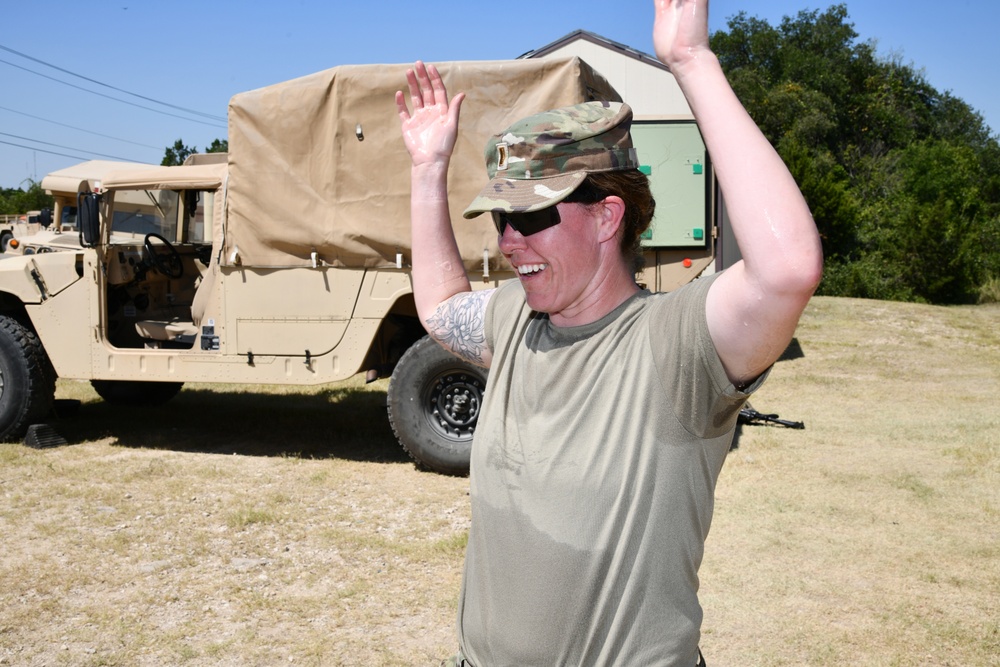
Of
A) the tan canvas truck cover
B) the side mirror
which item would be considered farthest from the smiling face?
the side mirror

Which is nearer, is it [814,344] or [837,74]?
[814,344]

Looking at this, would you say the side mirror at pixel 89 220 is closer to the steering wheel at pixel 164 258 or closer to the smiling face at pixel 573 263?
the steering wheel at pixel 164 258

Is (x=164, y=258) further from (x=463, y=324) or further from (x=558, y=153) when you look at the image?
(x=558, y=153)

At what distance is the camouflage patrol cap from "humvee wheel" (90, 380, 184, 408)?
805 centimetres

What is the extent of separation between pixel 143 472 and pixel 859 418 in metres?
6.05

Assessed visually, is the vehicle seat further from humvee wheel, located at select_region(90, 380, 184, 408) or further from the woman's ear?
the woman's ear

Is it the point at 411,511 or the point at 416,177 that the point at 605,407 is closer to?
the point at 416,177

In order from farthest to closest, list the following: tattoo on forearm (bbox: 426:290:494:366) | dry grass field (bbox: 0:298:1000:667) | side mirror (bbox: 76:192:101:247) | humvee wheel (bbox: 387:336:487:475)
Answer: side mirror (bbox: 76:192:101:247) < humvee wheel (bbox: 387:336:487:475) < dry grass field (bbox: 0:298:1000:667) < tattoo on forearm (bbox: 426:290:494:366)

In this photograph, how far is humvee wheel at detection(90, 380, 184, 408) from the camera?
912cm

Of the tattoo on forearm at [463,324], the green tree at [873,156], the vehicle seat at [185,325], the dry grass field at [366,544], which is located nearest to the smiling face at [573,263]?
the tattoo on forearm at [463,324]

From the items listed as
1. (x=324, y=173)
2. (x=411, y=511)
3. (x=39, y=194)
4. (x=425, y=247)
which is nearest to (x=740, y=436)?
(x=411, y=511)

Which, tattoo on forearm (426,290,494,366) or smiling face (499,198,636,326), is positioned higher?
smiling face (499,198,636,326)

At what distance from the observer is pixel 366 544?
17.4 ft

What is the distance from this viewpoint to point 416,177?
2.05 metres
